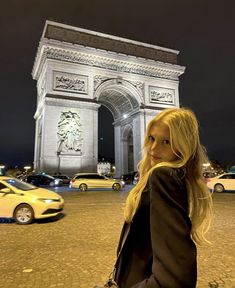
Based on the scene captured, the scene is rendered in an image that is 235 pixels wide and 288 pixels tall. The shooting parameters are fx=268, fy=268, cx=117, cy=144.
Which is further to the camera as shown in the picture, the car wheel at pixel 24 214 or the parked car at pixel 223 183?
the parked car at pixel 223 183

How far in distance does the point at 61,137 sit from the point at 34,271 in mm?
24621

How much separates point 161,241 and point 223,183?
61.9 ft

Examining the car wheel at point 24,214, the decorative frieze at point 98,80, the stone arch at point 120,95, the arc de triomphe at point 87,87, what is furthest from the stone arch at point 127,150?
the car wheel at point 24,214

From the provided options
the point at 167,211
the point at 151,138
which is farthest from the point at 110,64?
the point at 167,211

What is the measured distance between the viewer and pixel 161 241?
103 cm

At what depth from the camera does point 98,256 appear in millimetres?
4621

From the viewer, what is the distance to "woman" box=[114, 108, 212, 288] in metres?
1.00

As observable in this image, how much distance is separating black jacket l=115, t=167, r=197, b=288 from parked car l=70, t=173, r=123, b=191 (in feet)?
65.3

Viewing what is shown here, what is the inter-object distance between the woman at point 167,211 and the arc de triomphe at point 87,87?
25.6 meters

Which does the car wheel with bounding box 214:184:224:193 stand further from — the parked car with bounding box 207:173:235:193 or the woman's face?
the woman's face

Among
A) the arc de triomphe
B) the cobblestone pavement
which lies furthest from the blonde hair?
the arc de triomphe

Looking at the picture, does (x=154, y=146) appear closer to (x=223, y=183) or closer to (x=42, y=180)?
(x=223, y=183)

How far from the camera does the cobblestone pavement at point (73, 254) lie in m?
3.61

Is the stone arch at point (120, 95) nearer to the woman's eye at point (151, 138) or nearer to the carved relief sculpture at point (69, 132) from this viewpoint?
the carved relief sculpture at point (69, 132)
